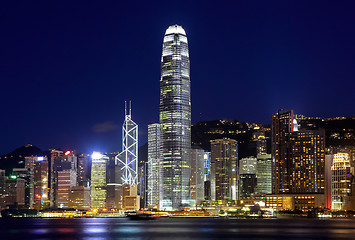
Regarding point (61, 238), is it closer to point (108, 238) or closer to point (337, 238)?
point (108, 238)

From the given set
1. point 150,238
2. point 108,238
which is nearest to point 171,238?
point 150,238

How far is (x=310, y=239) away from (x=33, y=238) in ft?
190

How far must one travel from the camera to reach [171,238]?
125 meters

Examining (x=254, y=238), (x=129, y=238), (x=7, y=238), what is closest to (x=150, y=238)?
(x=129, y=238)

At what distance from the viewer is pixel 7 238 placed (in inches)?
5074

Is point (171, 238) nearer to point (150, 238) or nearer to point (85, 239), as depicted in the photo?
point (150, 238)

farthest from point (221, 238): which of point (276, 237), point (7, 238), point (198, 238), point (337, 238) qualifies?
point (7, 238)

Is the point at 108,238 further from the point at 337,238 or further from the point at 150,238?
the point at 337,238

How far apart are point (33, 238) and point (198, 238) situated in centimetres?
3581

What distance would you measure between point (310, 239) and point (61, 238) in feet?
167

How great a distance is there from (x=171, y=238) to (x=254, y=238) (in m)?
17.2

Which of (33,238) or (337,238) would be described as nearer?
(337,238)

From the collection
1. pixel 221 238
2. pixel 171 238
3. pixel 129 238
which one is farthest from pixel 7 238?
pixel 221 238

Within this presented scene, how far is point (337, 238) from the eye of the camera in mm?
122188
